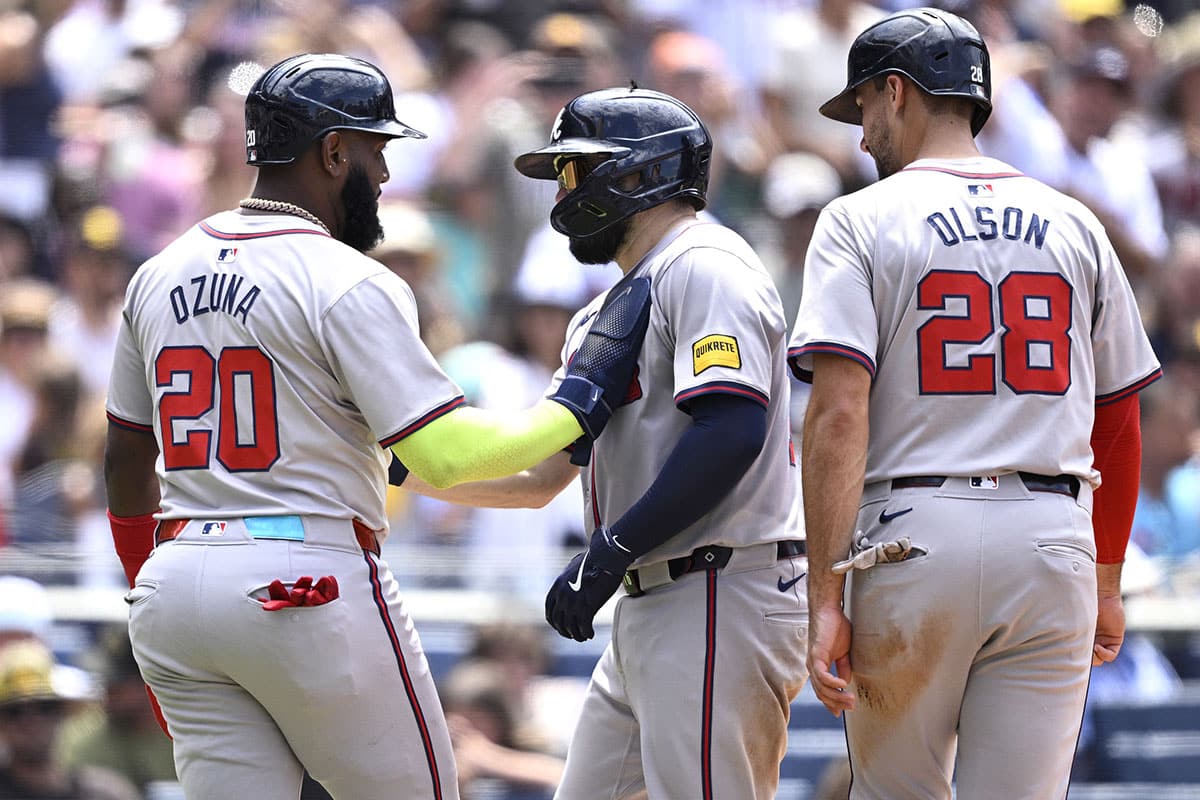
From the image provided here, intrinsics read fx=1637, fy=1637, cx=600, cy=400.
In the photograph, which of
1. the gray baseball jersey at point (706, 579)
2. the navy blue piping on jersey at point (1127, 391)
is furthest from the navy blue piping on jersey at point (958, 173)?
the navy blue piping on jersey at point (1127, 391)

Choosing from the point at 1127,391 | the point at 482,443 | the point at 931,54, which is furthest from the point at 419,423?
the point at 1127,391

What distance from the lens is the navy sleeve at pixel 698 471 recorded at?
3445 mm

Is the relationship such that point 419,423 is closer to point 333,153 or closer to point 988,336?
point 333,153

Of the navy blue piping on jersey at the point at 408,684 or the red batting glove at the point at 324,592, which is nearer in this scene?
the red batting glove at the point at 324,592

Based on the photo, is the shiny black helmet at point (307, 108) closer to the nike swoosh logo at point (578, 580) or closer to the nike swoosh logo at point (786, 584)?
the nike swoosh logo at point (578, 580)

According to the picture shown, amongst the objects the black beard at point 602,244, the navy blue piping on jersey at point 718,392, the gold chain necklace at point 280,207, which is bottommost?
the navy blue piping on jersey at point 718,392

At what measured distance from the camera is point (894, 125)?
3732mm

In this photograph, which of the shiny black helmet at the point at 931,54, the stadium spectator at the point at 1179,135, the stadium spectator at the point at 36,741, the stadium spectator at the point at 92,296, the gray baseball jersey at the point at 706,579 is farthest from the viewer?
the stadium spectator at the point at 1179,135

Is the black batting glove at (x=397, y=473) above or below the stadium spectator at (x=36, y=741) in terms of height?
above

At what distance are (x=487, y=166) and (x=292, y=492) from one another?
461 cm

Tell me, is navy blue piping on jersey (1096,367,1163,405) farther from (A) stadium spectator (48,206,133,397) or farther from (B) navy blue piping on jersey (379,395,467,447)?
(A) stadium spectator (48,206,133,397)

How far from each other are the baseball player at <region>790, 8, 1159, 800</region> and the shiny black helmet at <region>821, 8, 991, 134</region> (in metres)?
0.21

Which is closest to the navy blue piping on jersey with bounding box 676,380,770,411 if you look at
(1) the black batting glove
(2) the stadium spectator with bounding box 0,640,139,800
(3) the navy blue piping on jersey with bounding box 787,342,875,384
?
(3) the navy blue piping on jersey with bounding box 787,342,875,384

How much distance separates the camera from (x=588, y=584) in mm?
3551
